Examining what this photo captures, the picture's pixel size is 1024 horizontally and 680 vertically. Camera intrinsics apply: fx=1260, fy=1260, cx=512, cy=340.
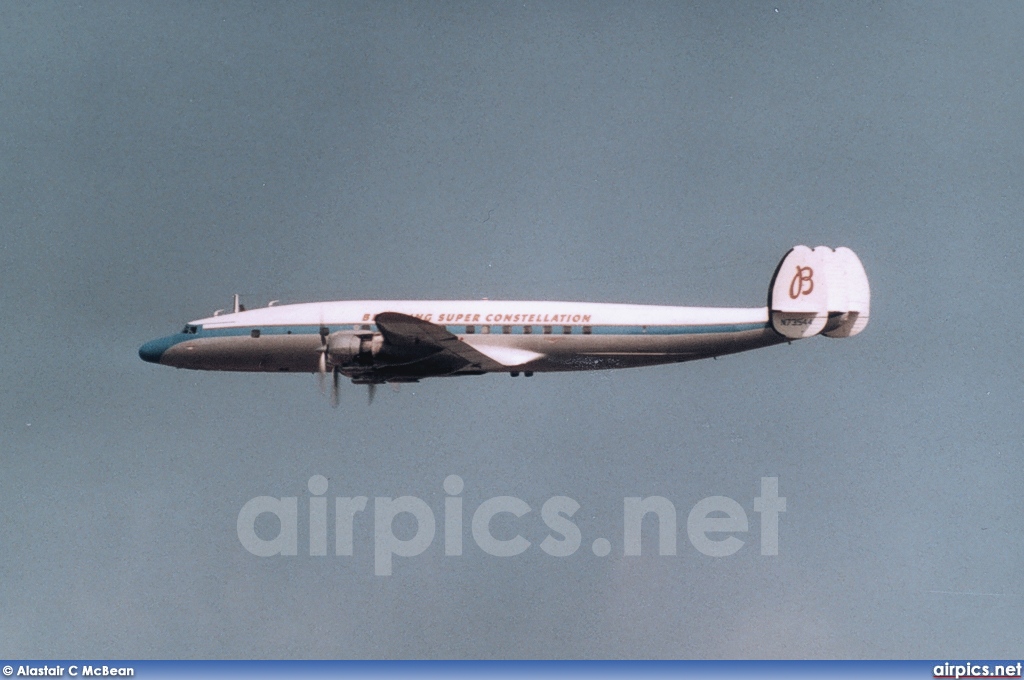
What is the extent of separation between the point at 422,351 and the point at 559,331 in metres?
4.25

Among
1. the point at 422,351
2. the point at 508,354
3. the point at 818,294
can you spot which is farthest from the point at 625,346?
the point at 422,351

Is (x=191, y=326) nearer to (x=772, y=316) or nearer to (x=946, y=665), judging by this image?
(x=772, y=316)

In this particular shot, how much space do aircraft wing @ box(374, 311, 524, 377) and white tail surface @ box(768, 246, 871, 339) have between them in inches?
337

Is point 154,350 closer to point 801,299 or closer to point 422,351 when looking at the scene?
point 422,351

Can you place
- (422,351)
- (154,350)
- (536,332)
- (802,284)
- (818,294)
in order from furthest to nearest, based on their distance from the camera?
1. (154,350)
2. (536,332)
3. (422,351)
4. (802,284)
5. (818,294)

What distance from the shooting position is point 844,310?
122ft

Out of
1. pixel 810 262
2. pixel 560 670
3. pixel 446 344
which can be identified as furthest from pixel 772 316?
pixel 560 670

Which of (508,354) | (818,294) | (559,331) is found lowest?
(508,354)

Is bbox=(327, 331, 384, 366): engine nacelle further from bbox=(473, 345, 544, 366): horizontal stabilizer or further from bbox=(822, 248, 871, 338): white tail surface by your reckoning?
bbox=(822, 248, 871, 338): white tail surface

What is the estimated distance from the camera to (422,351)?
37938mm

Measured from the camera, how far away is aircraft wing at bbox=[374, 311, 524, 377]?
36.9 metres

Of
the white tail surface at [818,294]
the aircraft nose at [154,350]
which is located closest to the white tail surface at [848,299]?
the white tail surface at [818,294]

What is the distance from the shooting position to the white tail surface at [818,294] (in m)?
37.2

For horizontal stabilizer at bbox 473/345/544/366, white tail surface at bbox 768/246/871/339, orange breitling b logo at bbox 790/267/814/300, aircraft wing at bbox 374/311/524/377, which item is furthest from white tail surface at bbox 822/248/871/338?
aircraft wing at bbox 374/311/524/377
